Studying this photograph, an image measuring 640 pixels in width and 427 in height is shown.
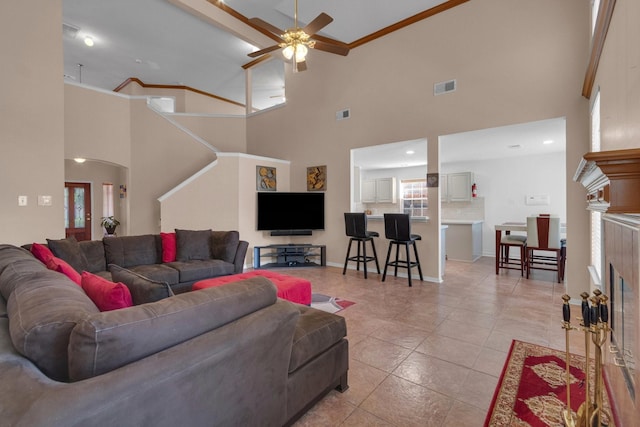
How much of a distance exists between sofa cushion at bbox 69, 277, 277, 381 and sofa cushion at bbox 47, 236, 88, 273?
9.78 ft

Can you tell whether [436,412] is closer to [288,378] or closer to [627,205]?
[288,378]

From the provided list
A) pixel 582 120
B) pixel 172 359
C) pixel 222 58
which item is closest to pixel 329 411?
pixel 172 359

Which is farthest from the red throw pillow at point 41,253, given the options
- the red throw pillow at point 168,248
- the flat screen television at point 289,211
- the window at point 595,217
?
the window at point 595,217

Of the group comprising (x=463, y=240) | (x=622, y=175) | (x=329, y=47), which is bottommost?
(x=463, y=240)

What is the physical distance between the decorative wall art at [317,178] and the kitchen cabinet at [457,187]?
3021 mm

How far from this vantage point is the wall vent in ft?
18.5

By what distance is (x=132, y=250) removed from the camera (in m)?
3.94

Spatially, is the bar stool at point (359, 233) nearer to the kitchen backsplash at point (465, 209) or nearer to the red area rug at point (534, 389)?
the red area rug at point (534, 389)

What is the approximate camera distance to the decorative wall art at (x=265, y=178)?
6133 mm

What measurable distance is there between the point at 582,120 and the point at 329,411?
4.26 metres

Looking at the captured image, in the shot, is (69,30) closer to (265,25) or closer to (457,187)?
(265,25)

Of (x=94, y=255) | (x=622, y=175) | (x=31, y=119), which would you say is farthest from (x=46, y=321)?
(x=31, y=119)

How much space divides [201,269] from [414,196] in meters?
6.45

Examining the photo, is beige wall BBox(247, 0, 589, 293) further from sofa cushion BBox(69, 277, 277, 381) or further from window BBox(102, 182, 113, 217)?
window BBox(102, 182, 113, 217)
